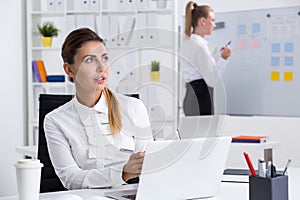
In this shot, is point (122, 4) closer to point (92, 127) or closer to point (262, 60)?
point (262, 60)

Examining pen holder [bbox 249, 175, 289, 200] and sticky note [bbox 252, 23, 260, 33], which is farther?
sticky note [bbox 252, 23, 260, 33]

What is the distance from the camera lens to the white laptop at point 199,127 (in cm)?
163

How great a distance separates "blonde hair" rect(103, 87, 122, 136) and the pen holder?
20.9 inches

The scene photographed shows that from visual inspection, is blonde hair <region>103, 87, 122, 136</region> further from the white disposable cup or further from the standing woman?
the standing woman

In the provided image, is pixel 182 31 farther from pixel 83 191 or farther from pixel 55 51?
pixel 83 191

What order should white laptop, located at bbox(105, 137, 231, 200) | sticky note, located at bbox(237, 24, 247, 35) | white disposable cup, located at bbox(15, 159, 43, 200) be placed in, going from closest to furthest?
white disposable cup, located at bbox(15, 159, 43, 200), white laptop, located at bbox(105, 137, 231, 200), sticky note, located at bbox(237, 24, 247, 35)

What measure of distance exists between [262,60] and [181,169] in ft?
10.4

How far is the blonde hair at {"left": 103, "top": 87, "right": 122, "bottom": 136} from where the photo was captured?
1.79 metres

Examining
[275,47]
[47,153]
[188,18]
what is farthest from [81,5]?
[47,153]

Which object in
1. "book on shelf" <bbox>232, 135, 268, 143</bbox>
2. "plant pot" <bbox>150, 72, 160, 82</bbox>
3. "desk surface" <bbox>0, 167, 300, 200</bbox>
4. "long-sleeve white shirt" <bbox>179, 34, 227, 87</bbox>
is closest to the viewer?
"desk surface" <bbox>0, 167, 300, 200</bbox>

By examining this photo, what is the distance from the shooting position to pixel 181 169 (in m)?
1.49

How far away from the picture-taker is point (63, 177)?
1.97 m

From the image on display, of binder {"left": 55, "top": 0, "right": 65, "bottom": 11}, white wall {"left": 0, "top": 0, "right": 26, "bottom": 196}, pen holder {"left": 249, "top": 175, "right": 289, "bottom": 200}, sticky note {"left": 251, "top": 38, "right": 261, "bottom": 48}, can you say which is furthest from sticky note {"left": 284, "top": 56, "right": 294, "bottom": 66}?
pen holder {"left": 249, "top": 175, "right": 289, "bottom": 200}

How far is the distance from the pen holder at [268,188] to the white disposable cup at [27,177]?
1.72 ft
